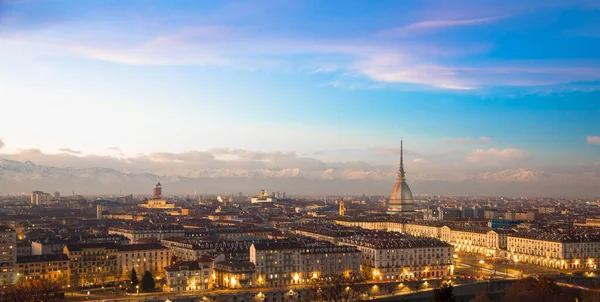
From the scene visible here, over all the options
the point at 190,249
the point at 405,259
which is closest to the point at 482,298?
the point at 405,259

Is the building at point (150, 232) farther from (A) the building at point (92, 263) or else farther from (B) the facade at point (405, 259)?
(B) the facade at point (405, 259)

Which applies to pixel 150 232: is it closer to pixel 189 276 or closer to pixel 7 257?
pixel 7 257

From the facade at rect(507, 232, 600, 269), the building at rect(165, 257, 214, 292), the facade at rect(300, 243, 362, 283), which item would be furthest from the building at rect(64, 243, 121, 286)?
the facade at rect(507, 232, 600, 269)

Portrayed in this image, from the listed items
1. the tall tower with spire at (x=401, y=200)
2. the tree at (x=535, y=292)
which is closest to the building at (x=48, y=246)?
the tree at (x=535, y=292)

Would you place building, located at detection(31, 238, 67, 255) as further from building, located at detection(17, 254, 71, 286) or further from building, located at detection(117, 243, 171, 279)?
building, located at detection(17, 254, 71, 286)

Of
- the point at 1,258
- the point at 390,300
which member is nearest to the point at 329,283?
the point at 390,300

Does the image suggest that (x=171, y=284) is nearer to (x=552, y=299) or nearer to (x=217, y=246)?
(x=217, y=246)

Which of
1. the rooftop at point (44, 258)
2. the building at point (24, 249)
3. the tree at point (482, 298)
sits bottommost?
the tree at point (482, 298)
